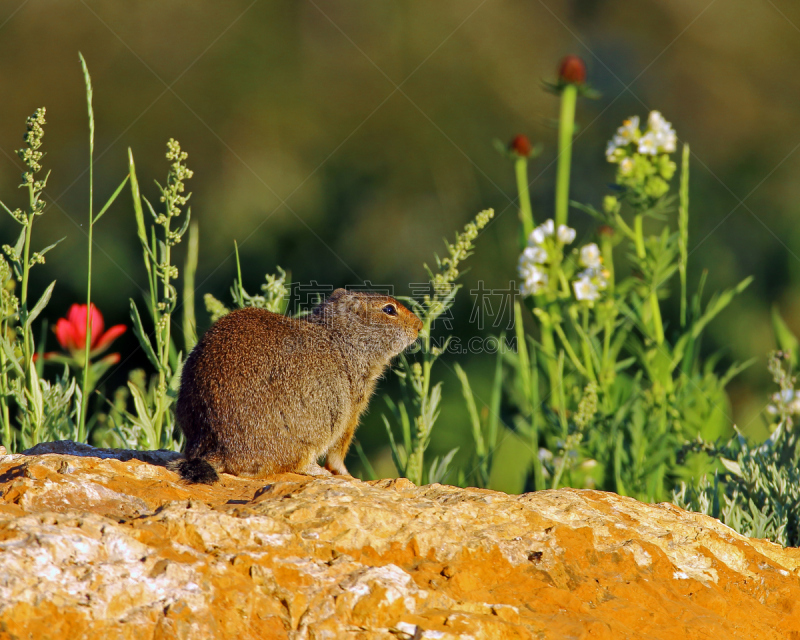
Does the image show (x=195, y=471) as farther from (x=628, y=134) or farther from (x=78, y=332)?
(x=628, y=134)

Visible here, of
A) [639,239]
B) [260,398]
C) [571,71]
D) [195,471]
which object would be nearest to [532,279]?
[639,239]

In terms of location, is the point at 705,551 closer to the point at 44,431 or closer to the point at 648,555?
the point at 648,555

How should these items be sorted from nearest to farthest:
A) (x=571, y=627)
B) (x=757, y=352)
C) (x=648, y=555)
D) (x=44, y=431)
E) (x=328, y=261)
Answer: (x=571, y=627)
(x=648, y=555)
(x=44, y=431)
(x=757, y=352)
(x=328, y=261)

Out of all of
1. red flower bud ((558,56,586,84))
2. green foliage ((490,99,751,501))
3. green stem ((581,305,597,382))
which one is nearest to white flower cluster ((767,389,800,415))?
green foliage ((490,99,751,501))

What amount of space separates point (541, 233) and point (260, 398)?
181cm

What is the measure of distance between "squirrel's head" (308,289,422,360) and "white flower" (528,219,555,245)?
0.79m

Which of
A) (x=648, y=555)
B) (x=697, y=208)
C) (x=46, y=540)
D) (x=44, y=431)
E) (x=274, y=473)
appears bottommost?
(x=44, y=431)

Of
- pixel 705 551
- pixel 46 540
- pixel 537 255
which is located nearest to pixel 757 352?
pixel 537 255

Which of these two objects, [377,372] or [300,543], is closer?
[300,543]

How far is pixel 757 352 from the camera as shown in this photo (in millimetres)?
5355

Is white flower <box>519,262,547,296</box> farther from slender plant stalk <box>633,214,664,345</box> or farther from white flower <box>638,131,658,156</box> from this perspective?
white flower <box>638,131,658,156</box>

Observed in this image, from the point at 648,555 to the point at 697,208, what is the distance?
4.92 m

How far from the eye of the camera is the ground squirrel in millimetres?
2781

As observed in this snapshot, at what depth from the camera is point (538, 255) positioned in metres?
3.98
